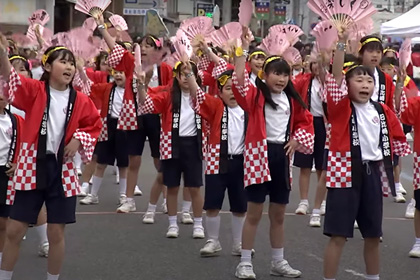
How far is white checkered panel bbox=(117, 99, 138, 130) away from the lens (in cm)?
925

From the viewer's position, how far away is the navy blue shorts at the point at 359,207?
17.9ft

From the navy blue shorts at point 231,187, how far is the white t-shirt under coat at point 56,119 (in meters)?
1.91

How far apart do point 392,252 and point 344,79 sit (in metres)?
2.63

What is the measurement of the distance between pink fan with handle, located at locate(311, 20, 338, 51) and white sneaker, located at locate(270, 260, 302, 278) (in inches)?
72.9

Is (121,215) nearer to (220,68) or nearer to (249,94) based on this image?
(220,68)

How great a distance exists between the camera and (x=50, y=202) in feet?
17.9

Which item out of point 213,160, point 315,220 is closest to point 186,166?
point 213,160

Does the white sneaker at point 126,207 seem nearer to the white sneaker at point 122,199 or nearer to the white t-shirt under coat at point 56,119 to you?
the white sneaker at point 122,199

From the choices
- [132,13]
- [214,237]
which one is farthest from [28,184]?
[132,13]

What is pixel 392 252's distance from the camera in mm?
7488

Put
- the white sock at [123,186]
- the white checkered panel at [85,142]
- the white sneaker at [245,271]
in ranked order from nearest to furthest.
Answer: the white checkered panel at [85,142] → the white sneaker at [245,271] → the white sock at [123,186]

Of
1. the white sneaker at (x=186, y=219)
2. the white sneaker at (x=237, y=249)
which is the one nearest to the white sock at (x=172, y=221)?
A: the white sneaker at (x=186, y=219)

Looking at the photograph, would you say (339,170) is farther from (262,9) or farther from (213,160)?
(262,9)

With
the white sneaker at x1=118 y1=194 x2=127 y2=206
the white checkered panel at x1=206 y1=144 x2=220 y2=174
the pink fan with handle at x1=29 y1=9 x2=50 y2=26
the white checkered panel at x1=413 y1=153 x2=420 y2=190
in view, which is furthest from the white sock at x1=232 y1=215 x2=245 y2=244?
the pink fan with handle at x1=29 y1=9 x2=50 y2=26
